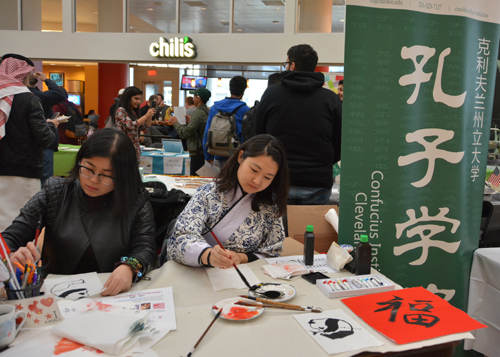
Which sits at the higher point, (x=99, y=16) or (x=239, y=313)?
(x=99, y=16)

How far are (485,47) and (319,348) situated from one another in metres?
1.71

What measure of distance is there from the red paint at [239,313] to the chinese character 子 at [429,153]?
1.08 meters

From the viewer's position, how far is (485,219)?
2607 millimetres

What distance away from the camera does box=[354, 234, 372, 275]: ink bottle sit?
59.6 inches

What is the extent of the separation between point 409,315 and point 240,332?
20.6 inches

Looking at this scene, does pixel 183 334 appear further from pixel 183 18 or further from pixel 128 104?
pixel 183 18

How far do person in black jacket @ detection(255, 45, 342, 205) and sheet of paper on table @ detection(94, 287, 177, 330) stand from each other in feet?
4.21

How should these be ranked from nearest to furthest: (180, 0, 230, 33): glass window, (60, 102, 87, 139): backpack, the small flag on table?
the small flag on table → (60, 102, 87, 139): backpack → (180, 0, 230, 33): glass window

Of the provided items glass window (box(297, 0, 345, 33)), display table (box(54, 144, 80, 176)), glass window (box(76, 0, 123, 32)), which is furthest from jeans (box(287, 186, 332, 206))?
glass window (box(76, 0, 123, 32))

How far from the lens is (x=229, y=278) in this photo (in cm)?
143

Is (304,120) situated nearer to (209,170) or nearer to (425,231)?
(425,231)

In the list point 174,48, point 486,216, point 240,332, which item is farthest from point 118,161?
point 174,48

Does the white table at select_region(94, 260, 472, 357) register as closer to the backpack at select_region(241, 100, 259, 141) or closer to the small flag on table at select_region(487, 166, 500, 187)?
the backpack at select_region(241, 100, 259, 141)

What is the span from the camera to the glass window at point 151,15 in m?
7.93
